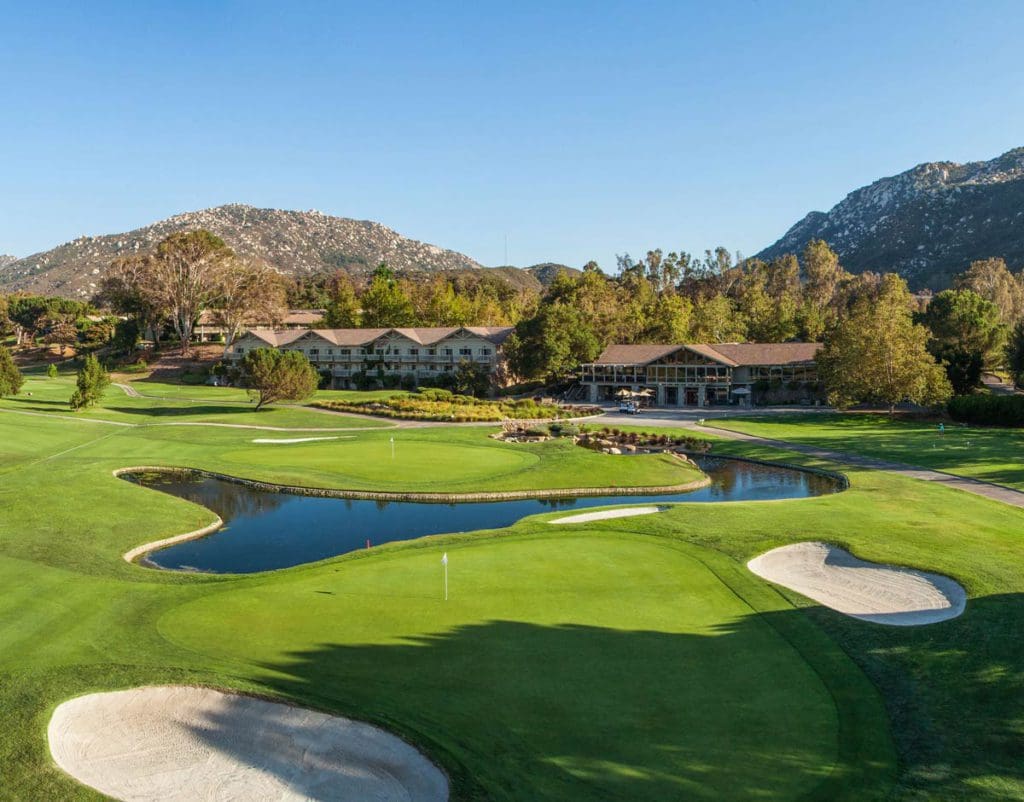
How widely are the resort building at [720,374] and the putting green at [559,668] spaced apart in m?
60.1

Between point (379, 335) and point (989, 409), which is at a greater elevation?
point (379, 335)

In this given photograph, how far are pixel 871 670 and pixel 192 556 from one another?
21268 mm

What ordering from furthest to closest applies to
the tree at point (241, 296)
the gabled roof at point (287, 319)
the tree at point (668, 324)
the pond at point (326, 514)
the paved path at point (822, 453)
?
the gabled roof at point (287, 319), the tree at point (241, 296), the tree at point (668, 324), the paved path at point (822, 453), the pond at point (326, 514)

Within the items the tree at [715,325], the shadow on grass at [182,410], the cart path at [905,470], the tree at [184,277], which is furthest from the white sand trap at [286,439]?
the tree at [715,325]

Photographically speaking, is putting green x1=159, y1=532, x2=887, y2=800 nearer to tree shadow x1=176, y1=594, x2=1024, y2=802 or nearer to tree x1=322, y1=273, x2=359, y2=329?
tree shadow x1=176, y1=594, x2=1024, y2=802

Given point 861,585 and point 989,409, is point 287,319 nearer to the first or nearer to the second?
point 989,409

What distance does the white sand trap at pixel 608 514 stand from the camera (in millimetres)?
28175

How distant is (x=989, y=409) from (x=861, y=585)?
4346cm

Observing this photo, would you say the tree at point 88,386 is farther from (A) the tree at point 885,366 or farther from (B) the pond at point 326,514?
(A) the tree at point 885,366

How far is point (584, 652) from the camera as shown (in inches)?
570

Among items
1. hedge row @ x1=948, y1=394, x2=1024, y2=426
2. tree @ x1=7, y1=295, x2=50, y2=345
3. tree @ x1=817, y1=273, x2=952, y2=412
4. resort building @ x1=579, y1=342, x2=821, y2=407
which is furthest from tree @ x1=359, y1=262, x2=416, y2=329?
hedge row @ x1=948, y1=394, x2=1024, y2=426

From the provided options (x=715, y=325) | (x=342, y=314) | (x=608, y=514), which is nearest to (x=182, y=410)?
(x=342, y=314)

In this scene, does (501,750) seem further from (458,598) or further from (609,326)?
(609,326)

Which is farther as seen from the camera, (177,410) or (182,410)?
(182,410)
